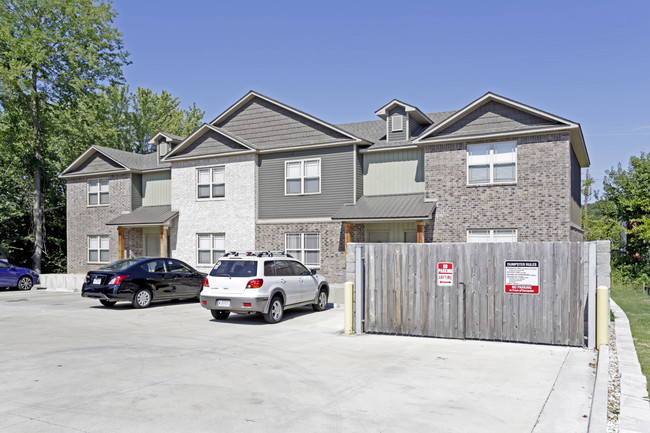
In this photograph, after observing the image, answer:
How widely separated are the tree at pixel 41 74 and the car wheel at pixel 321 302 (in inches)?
1025

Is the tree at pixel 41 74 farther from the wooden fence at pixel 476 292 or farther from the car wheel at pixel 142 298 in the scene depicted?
the wooden fence at pixel 476 292

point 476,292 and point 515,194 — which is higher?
point 515,194

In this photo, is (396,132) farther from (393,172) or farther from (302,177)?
(302,177)

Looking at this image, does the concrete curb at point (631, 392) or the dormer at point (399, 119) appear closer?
the concrete curb at point (631, 392)

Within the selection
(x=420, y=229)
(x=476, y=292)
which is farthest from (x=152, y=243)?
(x=476, y=292)

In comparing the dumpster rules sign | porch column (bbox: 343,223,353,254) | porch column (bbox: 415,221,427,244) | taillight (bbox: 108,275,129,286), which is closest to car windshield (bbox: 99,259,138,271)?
taillight (bbox: 108,275,129,286)

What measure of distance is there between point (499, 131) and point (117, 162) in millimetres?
20908

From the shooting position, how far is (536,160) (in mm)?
20609

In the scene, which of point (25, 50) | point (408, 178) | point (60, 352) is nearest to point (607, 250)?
point (60, 352)

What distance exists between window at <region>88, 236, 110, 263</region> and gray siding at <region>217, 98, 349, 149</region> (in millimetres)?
10347

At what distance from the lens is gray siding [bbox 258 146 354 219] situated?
24.7 metres

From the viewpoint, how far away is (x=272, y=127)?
2673 cm

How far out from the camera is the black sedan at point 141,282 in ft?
54.9

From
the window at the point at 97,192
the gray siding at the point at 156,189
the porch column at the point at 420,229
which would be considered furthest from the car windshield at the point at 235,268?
the window at the point at 97,192
